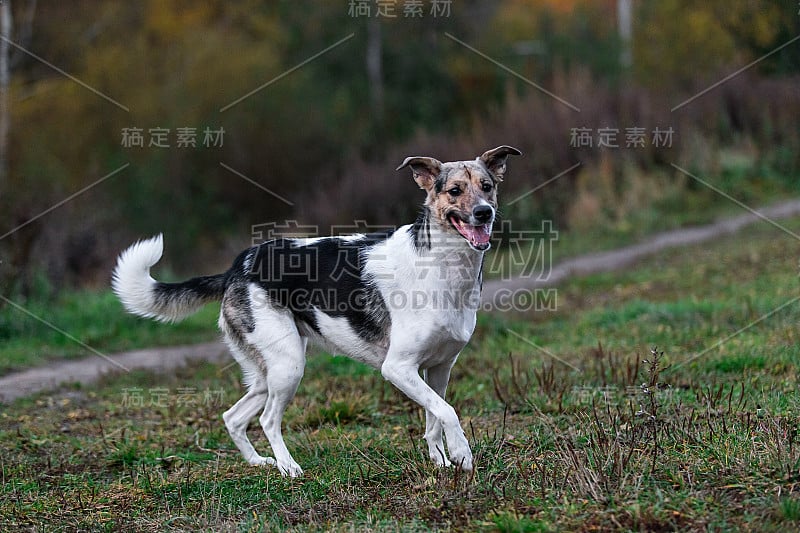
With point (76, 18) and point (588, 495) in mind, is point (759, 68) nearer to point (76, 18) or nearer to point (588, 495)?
point (76, 18)

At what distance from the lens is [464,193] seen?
5562 millimetres

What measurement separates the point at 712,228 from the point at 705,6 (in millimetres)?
10710

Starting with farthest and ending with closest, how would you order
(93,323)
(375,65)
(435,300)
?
1. (375,65)
2. (93,323)
3. (435,300)

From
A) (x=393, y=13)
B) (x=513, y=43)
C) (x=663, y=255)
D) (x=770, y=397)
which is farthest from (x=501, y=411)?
(x=513, y=43)

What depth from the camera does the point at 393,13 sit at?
27984 mm

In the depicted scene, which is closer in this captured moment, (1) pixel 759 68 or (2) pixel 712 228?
(2) pixel 712 228

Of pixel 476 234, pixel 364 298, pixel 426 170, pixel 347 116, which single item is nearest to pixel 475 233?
pixel 476 234

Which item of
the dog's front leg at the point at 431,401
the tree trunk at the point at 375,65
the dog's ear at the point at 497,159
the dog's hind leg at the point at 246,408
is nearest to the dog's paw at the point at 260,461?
the dog's hind leg at the point at 246,408

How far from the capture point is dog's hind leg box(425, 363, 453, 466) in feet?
17.9

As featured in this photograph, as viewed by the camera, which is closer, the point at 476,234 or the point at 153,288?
the point at 476,234

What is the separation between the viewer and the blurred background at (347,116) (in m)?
17.0

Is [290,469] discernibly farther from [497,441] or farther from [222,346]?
[222,346]

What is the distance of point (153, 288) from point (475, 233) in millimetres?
2297

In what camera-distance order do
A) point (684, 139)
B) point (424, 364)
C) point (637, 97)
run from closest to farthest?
point (424, 364) < point (684, 139) < point (637, 97)
